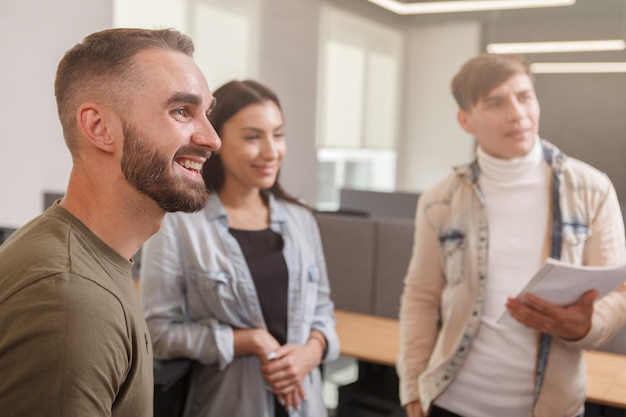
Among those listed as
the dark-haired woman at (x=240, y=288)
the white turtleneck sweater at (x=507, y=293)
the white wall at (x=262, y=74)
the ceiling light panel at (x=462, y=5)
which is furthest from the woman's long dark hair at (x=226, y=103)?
the ceiling light panel at (x=462, y=5)

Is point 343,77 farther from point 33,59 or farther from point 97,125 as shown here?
point 97,125

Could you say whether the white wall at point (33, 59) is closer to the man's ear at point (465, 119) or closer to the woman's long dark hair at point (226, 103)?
the woman's long dark hair at point (226, 103)

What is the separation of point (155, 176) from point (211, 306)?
32.2 inches

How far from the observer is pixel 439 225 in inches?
64.8

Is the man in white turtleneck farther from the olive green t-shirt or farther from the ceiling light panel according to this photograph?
the ceiling light panel

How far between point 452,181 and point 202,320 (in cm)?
71

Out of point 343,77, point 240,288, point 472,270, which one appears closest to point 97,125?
point 240,288

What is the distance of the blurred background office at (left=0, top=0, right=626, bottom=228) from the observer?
8.59 ft

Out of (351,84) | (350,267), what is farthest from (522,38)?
(350,267)

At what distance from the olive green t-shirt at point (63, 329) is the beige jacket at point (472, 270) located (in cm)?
88

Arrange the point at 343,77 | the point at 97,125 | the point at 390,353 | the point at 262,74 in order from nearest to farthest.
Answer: the point at 97,125, the point at 390,353, the point at 262,74, the point at 343,77

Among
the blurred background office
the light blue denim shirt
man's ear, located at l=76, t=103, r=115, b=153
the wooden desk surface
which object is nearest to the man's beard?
man's ear, located at l=76, t=103, r=115, b=153

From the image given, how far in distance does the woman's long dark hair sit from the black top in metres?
0.16

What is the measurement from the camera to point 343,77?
604cm
